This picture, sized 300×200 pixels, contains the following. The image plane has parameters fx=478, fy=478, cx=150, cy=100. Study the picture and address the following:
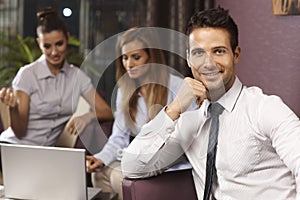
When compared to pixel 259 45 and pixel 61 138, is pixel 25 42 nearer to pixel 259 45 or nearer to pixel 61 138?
pixel 61 138

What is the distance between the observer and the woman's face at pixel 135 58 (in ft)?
7.39

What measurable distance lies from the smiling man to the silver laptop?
0.20 metres

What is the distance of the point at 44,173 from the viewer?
1.89 m

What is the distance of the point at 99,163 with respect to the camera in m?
2.71

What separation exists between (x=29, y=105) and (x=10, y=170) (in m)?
1.34

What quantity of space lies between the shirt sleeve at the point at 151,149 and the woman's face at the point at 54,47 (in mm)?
1553

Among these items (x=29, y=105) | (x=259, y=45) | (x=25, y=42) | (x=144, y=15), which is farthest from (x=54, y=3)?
(x=259, y=45)

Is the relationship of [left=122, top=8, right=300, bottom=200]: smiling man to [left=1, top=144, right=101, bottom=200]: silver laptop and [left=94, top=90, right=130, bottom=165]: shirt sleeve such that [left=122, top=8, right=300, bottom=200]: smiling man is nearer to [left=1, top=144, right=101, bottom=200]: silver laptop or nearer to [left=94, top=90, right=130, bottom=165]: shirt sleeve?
[left=1, top=144, right=101, bottom=200]: silver laptop

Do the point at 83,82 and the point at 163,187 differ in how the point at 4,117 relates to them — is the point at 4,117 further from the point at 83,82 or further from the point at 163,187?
the point at 163,187

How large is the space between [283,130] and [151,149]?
1.75ft

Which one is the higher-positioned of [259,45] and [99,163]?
[259,45]

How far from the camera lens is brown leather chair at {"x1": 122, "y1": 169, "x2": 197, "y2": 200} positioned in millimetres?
1828

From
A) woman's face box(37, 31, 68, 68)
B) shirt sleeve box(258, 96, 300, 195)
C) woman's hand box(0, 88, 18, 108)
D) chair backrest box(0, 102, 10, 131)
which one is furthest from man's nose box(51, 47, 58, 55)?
shirt sleeve box(258, 96, 300, 195)

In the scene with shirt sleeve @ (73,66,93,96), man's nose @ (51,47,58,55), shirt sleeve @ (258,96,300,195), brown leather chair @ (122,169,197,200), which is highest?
man's nose @ (51,47,58,55)
